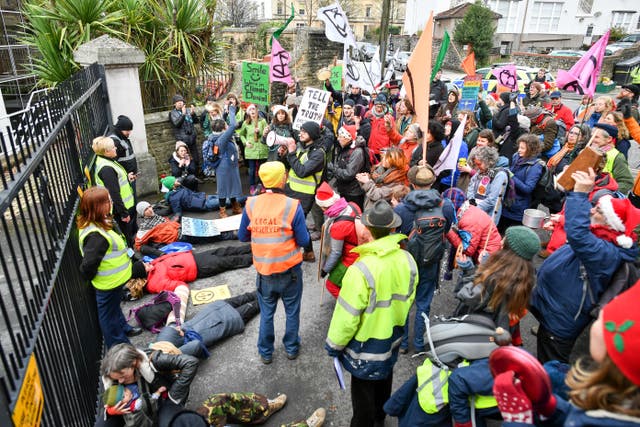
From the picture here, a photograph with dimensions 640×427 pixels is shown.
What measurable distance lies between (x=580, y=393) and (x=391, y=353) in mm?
1754

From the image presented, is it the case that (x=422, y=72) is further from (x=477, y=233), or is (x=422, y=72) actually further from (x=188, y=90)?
(x=188, y=90)

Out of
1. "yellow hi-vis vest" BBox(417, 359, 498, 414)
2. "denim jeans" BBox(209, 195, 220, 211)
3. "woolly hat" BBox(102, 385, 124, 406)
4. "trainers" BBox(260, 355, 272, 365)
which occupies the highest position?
"yellow hi-vis vest" BBox(417, 359, 498, 414)

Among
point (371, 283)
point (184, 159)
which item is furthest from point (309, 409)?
point (184, 159)

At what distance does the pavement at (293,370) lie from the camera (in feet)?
12.3

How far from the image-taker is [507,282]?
2635mm

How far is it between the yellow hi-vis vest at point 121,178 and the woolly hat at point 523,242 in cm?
424

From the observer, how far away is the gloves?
154 centimetres

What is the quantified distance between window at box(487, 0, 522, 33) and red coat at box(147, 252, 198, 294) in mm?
43480

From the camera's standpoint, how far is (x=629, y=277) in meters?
2.81

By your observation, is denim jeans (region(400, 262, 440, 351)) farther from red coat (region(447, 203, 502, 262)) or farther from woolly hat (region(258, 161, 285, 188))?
woolly hat (region(258, 161, 285, 188))

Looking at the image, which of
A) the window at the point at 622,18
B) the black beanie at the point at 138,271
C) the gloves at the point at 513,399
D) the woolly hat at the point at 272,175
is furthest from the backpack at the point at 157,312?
the window at the point at 622,18

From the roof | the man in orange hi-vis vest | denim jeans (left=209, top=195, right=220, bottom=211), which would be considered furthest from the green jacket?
the roof

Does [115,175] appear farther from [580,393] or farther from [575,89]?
[575,89]

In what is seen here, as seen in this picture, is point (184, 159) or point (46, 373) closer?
point (46, 373)
